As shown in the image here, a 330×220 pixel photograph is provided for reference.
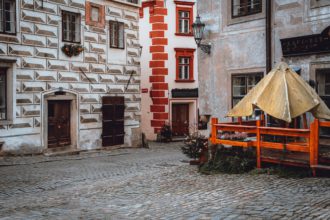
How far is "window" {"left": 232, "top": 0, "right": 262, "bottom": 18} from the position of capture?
43.7 feet

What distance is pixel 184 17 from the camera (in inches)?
1069

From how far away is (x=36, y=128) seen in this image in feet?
54.0

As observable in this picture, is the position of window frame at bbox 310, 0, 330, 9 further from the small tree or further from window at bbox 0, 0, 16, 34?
window at bbox 0, 0, 16, 34

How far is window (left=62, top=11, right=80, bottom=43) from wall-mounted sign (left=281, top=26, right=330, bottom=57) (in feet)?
29.4

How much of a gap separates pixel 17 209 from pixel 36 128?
8.94 m

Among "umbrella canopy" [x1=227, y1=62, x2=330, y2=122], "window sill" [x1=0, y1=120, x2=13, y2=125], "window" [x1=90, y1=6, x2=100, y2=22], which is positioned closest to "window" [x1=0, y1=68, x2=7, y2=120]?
"window sill" [x1=0, y1=120, x2=13, y2=125]

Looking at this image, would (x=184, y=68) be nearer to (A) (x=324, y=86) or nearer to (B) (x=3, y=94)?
(B) (x=3, y=94)

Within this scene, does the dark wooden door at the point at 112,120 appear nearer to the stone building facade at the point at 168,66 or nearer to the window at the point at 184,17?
the stone building facade at the point at 168,66

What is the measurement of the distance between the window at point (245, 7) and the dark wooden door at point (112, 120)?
7.67 m

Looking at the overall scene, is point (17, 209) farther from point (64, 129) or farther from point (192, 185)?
point (64, 129)

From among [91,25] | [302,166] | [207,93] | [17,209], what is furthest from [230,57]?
[17,209]

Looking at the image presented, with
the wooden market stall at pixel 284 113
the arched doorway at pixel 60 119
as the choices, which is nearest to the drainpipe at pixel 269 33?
the wooden market stall at pixel 284 113

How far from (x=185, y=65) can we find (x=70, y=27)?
34.2ft

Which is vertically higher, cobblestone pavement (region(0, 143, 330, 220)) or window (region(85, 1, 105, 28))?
window (region(85, 1, 105, 28))
